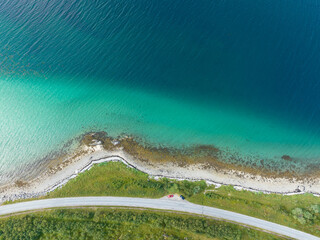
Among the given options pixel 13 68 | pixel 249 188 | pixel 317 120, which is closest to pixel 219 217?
pixel 249 188

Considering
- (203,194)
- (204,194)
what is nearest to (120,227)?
(203,194)

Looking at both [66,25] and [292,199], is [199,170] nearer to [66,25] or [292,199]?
[292,199]

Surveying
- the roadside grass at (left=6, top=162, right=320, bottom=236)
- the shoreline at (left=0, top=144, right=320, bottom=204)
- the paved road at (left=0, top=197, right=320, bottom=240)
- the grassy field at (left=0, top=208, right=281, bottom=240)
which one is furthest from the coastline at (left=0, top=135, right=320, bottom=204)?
the grassy field at (left=0, top=208, right=281, bottom=240)

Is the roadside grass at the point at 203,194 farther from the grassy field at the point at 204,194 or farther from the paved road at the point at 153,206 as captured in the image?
the paved road at the point at 153,206

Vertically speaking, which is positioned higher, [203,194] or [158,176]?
[158,176]

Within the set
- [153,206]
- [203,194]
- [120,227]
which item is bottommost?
[120,227]

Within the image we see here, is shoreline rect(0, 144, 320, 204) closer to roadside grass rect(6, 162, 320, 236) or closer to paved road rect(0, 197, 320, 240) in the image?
roadside grass rect(6, 162, 320, 236)

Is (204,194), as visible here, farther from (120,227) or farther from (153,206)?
(120,227)
